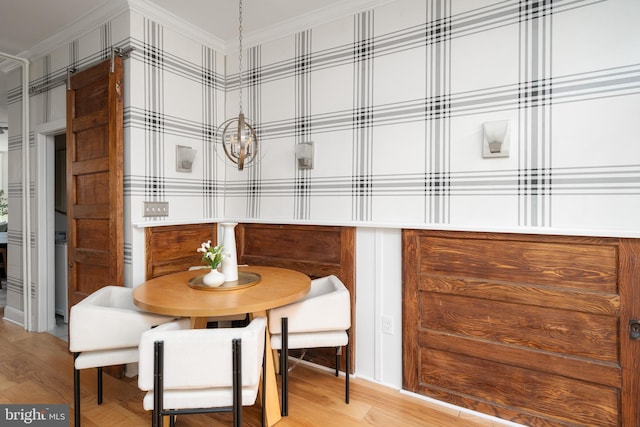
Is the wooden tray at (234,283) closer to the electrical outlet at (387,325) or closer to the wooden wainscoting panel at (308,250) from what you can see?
the wooden wainscoting panel at (308,250)

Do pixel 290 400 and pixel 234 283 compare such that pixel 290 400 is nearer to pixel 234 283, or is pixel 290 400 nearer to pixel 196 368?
pixel 234 283

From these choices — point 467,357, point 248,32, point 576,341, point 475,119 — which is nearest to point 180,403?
point 467,357

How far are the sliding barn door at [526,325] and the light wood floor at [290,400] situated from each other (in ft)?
0.57

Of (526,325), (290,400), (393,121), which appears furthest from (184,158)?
(526,325)

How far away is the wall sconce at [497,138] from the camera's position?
192 centimetres

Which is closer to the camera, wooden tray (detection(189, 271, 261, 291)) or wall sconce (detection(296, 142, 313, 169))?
wooden tray (detection(189, 271, 261, 291))

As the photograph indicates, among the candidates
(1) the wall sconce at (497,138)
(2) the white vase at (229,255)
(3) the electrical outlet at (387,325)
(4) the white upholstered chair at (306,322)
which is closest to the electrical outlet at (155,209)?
(2) the white vase at (229,255)

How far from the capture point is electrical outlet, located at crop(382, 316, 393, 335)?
233 centimetres

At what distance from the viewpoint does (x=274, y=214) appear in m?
2.83

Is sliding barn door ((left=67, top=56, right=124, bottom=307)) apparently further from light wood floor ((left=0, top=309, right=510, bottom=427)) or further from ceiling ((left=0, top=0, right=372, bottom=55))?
light wood floor ((left=0, top=309, right=510, bottom=427))

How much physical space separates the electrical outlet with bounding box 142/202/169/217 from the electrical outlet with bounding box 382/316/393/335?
1.84 meters

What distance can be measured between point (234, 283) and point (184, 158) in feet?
4.20

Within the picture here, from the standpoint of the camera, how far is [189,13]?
2611 millimetres

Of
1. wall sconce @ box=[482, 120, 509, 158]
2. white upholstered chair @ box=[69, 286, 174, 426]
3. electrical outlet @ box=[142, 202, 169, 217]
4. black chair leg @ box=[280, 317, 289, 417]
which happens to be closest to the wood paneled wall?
electrical outlet @ box=[142, 202, 169, 217]
